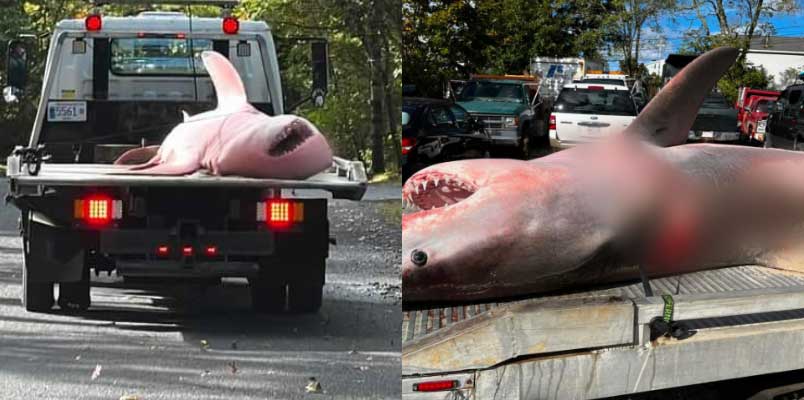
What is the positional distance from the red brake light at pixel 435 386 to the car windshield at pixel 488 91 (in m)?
1.07

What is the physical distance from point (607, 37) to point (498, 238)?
3.65ft

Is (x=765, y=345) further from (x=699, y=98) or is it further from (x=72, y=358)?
(x=72, y=358)

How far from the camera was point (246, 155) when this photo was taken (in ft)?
6.01

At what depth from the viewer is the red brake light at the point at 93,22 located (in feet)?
6.21

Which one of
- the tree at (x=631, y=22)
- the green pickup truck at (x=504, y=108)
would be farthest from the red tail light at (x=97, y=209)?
the tree at (x=631, y=22)

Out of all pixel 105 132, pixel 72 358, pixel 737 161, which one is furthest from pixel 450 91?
pixel 72 358

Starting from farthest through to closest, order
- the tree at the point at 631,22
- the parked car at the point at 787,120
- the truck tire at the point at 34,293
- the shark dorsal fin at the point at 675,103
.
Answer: the parked car at the point at 787,120 → the tree at the point at 631,22 → the shark dorsal fin at the point at 675,103 → the truck tire at the point at 34,293

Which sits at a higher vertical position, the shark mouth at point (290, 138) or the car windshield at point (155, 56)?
the car windshield at point (155, 56)

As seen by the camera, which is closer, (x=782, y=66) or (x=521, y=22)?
(x=521, y=22)

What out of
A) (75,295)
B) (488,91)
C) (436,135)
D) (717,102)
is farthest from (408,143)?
(717,102)

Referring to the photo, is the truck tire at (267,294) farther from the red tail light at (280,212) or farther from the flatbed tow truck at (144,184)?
the red tail light at (280,212)

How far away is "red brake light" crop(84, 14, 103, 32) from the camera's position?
1.89 m

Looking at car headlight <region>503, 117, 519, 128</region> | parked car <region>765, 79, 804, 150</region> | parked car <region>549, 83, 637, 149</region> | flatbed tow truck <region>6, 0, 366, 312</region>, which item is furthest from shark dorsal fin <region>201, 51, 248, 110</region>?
parked car <region>765, 79, 804, 150</region>

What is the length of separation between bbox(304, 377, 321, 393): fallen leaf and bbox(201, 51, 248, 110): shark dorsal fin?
24.2 inches
